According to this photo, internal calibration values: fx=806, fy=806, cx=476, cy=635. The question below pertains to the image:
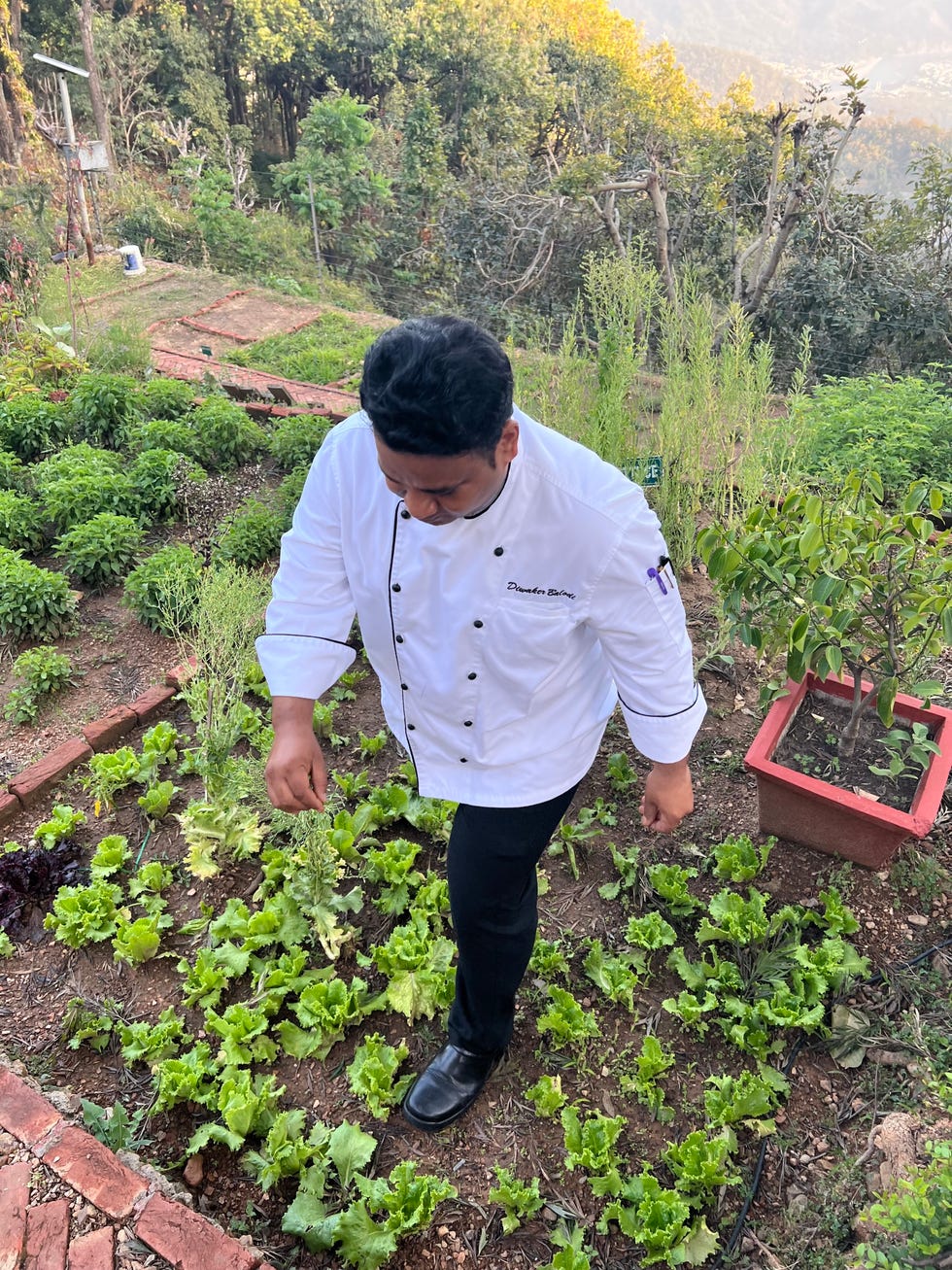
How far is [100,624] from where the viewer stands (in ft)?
12.6

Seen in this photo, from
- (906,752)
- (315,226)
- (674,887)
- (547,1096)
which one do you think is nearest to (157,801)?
(547,1096)

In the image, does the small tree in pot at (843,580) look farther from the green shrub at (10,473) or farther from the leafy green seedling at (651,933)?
the green shrub at (10,473)

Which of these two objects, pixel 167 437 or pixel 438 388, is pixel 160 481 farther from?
pixel 438 388

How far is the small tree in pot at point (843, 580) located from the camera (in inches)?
87.0

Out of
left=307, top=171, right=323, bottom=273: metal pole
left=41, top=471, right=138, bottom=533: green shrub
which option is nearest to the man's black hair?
left=41, top=471, right=138, bottom=533: green shrub

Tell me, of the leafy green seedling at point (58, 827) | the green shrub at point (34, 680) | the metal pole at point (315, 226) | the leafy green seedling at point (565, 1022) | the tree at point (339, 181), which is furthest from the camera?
the tree at point (339, 181)

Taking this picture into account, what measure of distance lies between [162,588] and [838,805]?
2.77m

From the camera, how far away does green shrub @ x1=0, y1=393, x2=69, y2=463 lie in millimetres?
4875

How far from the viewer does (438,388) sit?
110 centimetres

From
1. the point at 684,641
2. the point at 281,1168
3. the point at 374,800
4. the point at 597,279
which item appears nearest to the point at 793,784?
the point at 684,641

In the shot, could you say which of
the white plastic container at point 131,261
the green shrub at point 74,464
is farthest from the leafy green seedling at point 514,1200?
the white plastic container at point 131,261

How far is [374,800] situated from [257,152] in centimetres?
1819

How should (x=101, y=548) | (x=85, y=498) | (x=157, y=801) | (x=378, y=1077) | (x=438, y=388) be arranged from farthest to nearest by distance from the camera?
(x=85, y=498) → (x=101, y=548) → (x=157, y=801) → (x=378, y=1077) → (x=438, y=388)

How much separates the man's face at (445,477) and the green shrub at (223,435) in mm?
3971
